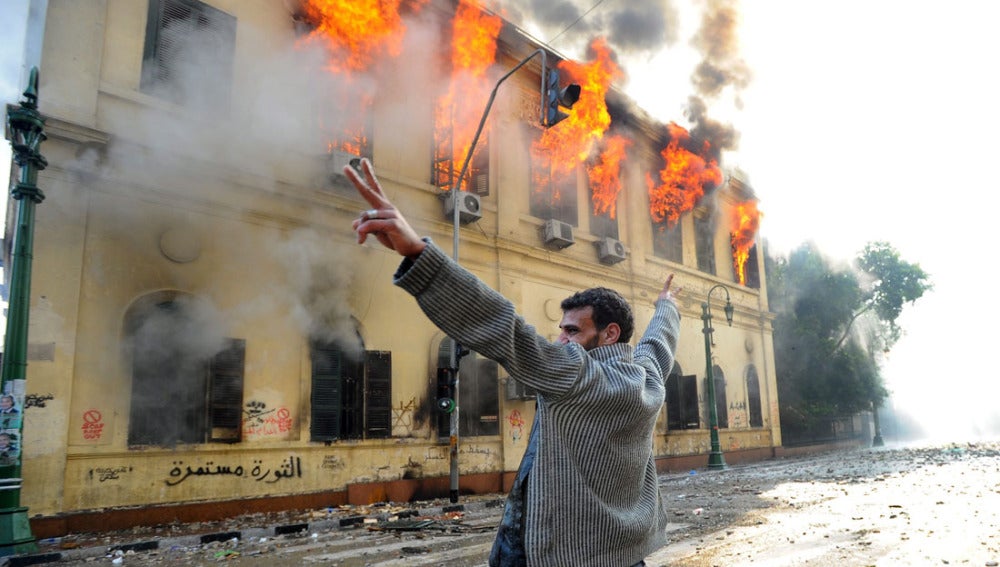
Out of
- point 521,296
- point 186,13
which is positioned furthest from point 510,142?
point 186,13

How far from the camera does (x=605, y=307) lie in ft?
6.73

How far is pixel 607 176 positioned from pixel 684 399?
6.99 meters

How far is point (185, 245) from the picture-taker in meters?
10.3

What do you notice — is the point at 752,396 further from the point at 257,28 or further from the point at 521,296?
the point at 257,28

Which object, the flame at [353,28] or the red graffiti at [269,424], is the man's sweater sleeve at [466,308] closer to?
the red graffiti at [269,424]

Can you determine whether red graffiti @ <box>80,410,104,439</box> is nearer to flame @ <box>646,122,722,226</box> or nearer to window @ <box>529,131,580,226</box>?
window @ <box>529,131,580,226</box>

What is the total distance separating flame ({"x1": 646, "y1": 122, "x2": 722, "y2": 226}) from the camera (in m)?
20.5

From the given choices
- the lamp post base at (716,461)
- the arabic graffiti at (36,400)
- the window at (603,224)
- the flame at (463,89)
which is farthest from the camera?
the lamp post base at (716,461)

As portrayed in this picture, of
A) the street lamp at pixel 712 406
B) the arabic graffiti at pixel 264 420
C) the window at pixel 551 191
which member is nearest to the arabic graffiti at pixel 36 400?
the arabic graffiti at pixel 264 420

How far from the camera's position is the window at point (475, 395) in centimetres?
1368

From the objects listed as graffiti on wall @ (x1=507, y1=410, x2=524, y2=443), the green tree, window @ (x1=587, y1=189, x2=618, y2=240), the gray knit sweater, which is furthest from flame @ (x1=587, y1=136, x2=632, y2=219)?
the gray knit sweater

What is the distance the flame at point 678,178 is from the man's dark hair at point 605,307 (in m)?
18.8

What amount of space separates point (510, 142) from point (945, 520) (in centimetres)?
1145

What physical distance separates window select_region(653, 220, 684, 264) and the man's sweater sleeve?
19196mm
